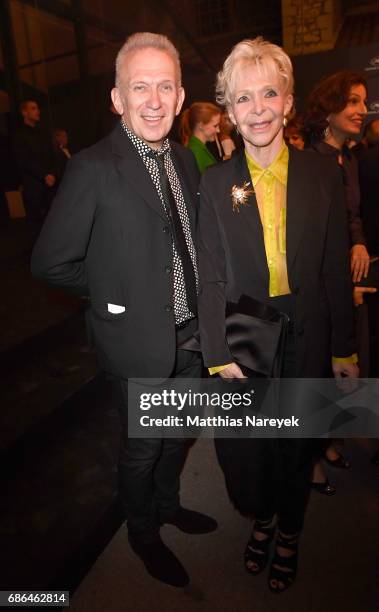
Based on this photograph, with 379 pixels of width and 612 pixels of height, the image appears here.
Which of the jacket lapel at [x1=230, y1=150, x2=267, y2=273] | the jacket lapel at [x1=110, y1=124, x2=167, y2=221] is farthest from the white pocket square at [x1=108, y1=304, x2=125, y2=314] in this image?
the jacket lapel at [x1=230, y1=150, x2=267, y2=273]

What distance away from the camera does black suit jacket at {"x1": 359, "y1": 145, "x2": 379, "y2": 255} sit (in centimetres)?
256

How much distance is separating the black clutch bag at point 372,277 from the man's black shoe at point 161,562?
1744 mm

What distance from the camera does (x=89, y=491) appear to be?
2453mm

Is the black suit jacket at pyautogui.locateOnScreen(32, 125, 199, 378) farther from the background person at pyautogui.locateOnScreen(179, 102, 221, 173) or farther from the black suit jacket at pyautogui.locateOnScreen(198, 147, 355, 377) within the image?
the background person at pyautogui.locateOnScreen(179, 102, 221, 173)

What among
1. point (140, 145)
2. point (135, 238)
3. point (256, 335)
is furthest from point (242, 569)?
point (140, 145)

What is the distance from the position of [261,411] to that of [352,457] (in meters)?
1.28

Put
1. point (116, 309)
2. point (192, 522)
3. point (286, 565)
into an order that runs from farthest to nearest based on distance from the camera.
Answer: point (192, 522)
point (286, 565)
point (116, 309)

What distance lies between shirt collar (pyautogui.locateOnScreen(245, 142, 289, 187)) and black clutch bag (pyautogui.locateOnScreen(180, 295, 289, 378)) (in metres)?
0.49

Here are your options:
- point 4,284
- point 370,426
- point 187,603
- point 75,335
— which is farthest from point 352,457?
point 4,284

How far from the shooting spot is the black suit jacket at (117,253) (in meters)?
1.69

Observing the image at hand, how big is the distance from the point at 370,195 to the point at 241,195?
48.4 inches

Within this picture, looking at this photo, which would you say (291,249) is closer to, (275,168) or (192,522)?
(275,168)

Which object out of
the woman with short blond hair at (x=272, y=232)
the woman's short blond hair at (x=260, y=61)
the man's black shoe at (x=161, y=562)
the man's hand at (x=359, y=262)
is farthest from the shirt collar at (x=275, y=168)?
the man's black shoe at (x=161, y=562)

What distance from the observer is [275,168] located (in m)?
1.74
